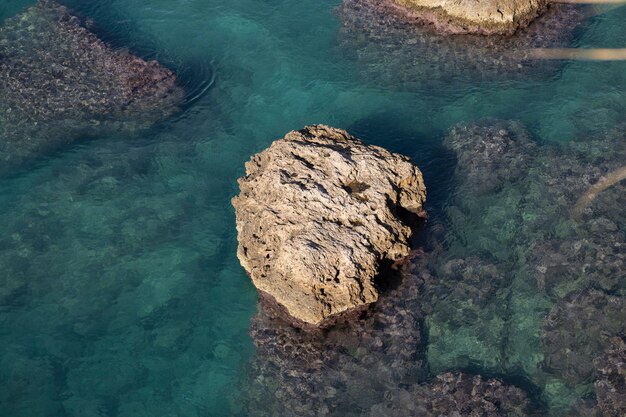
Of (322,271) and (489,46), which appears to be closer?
(322,271)

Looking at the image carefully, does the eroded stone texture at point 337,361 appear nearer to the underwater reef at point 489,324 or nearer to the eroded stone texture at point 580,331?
the underwater reef at point 489,324

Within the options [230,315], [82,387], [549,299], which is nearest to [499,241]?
[549,299]

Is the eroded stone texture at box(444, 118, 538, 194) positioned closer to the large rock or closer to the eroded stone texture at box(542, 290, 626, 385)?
the large rock

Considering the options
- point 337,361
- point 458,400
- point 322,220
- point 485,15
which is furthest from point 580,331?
point 485,15

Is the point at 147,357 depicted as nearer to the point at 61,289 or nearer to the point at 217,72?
the point at 61,289

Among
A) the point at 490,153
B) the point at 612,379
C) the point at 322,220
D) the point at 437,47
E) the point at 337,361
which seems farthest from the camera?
the point at 437,47

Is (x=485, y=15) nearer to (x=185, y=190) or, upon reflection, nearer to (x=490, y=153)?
(x=490, y=153)
